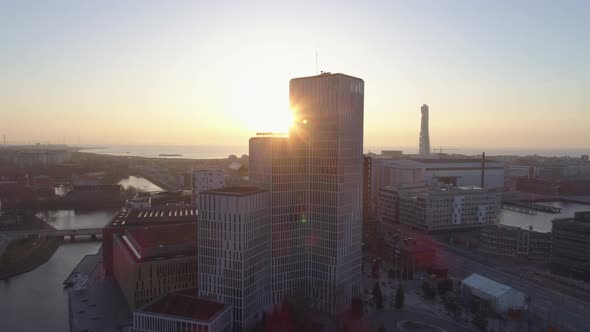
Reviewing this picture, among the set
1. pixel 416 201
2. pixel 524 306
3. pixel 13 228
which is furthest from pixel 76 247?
pixel 524 306

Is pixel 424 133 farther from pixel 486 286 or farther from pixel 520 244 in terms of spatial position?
pixel 486 286

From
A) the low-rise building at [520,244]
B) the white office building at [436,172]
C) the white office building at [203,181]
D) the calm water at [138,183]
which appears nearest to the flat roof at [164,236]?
the white office building at [203,181]

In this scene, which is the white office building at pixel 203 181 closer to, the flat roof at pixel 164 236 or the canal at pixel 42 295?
the canal at pixel 42 295

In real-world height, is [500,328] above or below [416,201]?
below

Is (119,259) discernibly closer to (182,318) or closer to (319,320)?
(182,318)

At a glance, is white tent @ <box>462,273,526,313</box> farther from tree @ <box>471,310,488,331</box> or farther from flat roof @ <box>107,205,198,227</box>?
flat roof @ <box>107,205,198,227</box>

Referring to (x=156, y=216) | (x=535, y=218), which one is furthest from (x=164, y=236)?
(x=535, y=218)

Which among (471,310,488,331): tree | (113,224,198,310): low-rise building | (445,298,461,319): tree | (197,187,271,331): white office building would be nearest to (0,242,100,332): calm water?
(113,224,198,310): low-rise building
